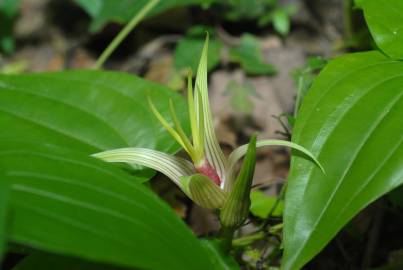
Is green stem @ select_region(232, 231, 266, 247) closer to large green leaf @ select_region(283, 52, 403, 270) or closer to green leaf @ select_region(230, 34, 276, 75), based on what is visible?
large green leaf @ select_region(283, 52, 403, 270)

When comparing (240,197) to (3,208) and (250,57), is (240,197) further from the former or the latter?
(250,57)

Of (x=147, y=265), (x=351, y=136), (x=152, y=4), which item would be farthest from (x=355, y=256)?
(x=152, y=4)

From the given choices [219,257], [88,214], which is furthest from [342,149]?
[88,214]

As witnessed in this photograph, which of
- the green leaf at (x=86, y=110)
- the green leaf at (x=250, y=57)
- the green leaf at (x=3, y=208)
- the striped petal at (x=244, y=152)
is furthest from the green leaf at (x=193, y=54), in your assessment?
the green leaf at (x=3, y=208)

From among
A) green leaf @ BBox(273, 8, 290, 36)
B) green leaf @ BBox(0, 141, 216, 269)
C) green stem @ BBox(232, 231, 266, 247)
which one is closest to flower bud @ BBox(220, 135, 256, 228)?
green leaf @ BBox(0, 141, 216, 269)

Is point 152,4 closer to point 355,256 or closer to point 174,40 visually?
point 174,40

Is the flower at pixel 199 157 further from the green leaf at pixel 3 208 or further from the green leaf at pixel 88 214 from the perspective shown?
the green leaf at pixel 3 208
